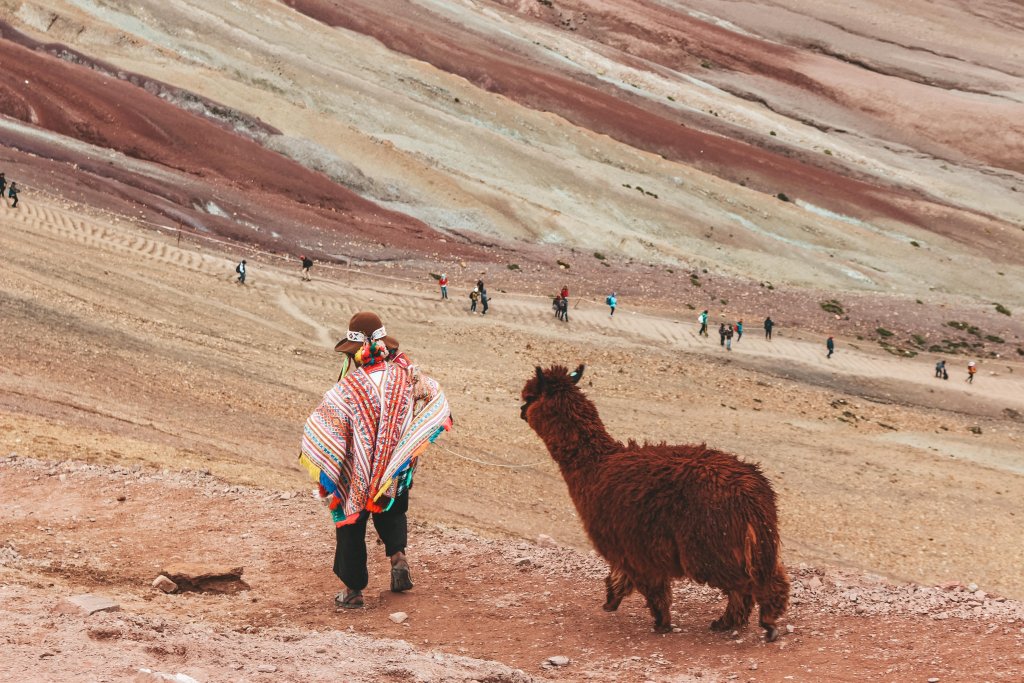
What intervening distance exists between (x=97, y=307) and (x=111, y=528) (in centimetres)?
1810

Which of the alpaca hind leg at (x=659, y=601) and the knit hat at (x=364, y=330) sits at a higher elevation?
the knit hat at (x=364, y=330)

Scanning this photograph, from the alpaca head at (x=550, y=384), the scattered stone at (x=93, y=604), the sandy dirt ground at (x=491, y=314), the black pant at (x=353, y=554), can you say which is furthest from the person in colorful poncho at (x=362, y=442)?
the scattered stone at (x=93, y=604)

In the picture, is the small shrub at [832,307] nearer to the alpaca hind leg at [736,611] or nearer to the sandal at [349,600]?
the alpaca hind leg at [736,611]

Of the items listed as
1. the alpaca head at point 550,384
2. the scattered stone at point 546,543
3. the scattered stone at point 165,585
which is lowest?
the scattered stone at point 165,585

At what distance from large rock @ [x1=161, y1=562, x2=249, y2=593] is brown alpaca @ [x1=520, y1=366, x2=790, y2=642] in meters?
2.54

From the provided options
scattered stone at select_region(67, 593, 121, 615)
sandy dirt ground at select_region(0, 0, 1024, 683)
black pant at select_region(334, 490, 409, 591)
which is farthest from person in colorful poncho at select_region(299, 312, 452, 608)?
scattered stone at select_region(67, 593, 121, 615)

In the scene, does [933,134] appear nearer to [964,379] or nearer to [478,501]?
[964,379]

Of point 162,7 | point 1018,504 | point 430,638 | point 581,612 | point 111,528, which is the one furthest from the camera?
point 162,7

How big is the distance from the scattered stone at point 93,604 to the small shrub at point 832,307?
42.1m

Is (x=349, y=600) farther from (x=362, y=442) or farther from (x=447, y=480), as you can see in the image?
(x=447, y=480)

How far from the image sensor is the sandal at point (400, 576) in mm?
9039

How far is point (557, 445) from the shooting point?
9.24 meters

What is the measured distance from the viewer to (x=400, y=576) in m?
9.04

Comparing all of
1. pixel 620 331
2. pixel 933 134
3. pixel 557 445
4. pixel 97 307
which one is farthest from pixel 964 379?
pixel 933 134
